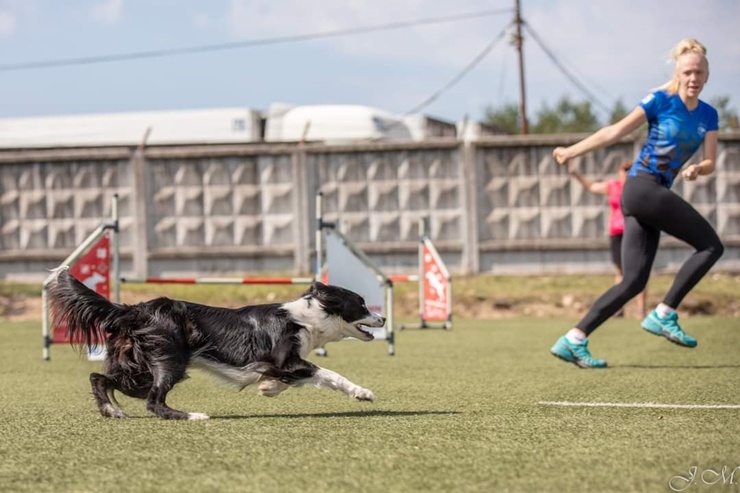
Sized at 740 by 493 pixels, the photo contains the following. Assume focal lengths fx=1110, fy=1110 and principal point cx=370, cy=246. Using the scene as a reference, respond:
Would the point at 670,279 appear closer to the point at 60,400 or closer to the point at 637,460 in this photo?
the point at 60,400

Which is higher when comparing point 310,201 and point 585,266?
point 310,201

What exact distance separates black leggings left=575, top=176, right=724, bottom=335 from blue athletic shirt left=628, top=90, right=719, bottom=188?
112 millimetres

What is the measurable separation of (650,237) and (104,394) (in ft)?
12.4

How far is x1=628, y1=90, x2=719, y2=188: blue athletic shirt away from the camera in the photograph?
23.6ft

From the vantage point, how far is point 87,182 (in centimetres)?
1803

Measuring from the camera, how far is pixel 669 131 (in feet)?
→ 23.5

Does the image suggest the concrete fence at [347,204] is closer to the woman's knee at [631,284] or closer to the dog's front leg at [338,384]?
the woman's knee at [631,284]

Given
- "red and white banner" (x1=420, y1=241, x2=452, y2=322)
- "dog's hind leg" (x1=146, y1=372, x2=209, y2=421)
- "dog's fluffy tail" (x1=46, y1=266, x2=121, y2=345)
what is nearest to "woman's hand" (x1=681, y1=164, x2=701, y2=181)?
"dog's hind leg" (x1=146, y1=372, x2=209, y2=421)

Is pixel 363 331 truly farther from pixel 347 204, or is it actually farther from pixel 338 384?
pixel 347 204

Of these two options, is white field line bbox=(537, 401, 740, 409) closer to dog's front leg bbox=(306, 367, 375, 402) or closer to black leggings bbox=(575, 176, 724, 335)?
dog's front leg bbox=(306, 367, 375, 402)

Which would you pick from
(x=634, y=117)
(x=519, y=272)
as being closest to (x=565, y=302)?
(x=519, y=272)

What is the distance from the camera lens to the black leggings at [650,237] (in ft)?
23.7

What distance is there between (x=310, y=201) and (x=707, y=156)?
35.4 feet
